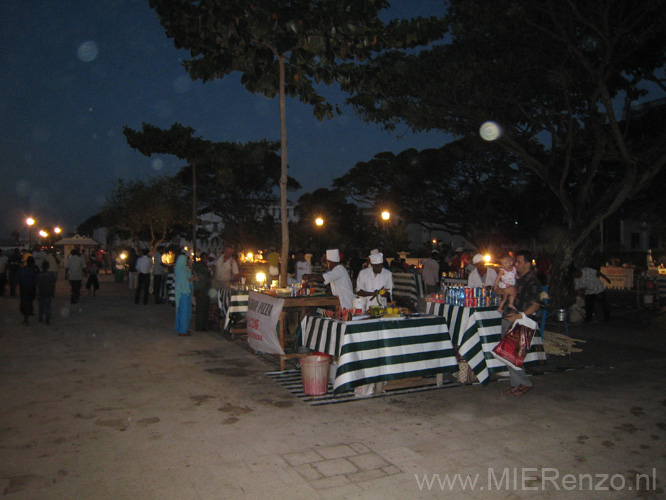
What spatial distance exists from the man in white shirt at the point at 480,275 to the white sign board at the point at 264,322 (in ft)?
12.1

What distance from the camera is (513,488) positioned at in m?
4.10

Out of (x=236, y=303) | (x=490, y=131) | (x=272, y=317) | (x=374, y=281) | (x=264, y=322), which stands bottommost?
(x=264, y=322)

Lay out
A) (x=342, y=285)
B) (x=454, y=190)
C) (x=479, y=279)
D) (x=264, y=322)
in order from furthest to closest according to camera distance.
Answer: (x=454, y=190) → (x=479, y=279) → (x=264, y=322) → (x=342, y=285)

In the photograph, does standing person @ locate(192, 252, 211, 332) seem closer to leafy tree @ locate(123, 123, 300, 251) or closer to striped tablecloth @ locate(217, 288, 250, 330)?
striped tablecloth @ locate(217, 288, 250, 330)

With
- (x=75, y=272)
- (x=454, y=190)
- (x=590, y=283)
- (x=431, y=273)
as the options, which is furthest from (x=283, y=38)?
(x=454, y=190)

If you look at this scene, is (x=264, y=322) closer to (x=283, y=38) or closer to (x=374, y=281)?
(x=374, y=281)

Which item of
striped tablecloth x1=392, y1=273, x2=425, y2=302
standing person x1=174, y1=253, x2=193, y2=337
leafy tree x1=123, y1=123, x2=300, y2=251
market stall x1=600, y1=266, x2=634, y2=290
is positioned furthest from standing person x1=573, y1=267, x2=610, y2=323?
leafy tree x1=123, y1=123, x2=300, y2=251

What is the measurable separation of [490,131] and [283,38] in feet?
25.8

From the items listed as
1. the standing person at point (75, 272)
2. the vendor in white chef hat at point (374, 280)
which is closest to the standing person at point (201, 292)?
the vendor in white chef hat at point (374, 280)

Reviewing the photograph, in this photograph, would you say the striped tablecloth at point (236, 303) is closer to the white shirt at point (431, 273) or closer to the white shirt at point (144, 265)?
the white shirt at point (431, 273)

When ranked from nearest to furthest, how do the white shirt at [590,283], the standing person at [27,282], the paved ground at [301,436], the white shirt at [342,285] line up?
the paved ground at [301,436], the white shirt at [342,285], the standing person at [27,282], the white shirt at [590,283]

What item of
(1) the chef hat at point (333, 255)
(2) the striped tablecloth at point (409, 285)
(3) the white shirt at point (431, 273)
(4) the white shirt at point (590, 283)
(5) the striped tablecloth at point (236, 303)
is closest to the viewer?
(1) the chef hat at point (333, 255)

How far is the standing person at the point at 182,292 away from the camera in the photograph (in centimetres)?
1105

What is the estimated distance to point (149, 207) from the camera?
30.9 metres
